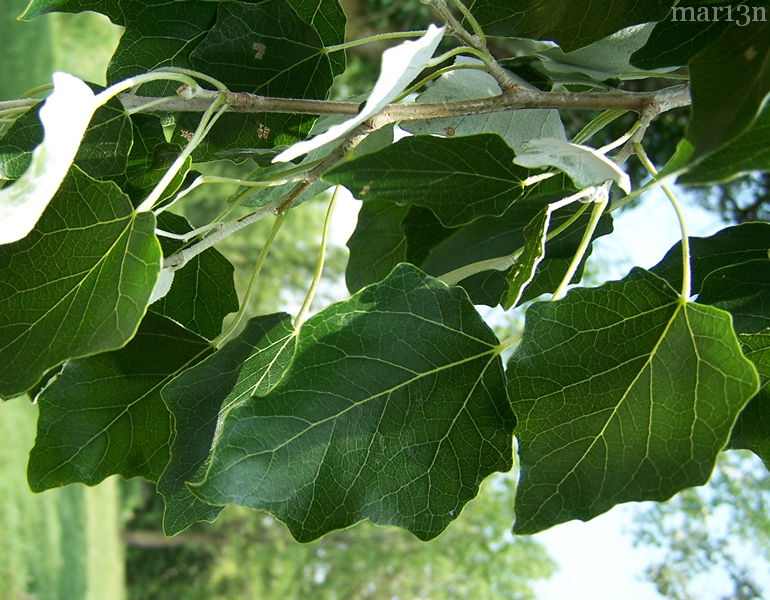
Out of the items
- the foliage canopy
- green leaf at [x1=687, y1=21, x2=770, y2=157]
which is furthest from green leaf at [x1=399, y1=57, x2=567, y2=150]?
green leaf at [x1=687, y1=21, x2=770, y2=157]

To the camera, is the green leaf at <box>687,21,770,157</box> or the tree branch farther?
the tree branch

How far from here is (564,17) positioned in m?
0.35

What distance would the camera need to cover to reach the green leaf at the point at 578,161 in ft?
0.97

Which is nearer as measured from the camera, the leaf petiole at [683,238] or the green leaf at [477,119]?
the leaf petiole at [683,238]

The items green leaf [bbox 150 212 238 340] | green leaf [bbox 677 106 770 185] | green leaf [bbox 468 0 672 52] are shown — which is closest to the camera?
green leaf [bbox 677 106 770 185]

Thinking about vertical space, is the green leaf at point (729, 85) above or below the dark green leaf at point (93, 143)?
above

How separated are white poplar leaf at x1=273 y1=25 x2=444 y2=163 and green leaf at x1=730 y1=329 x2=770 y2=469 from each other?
193mm

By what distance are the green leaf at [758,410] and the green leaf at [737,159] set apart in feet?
0.47

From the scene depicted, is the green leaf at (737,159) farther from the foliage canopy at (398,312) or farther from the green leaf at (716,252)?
the green leaf at (716,252)

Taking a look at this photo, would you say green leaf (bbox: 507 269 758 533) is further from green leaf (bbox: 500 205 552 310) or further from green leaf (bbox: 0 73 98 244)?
green leaf (bbox: 0 73 98 244)

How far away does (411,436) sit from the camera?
32cm

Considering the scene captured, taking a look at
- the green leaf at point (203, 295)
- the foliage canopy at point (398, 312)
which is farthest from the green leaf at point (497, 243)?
the green leaf at point (203, 295)

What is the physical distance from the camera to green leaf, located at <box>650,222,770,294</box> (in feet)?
1.27

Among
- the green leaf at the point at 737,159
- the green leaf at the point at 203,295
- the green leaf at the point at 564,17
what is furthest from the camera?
the green leaf at the point at 203,295
